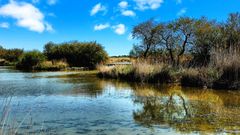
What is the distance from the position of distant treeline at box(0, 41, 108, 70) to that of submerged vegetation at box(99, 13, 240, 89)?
23.9ft

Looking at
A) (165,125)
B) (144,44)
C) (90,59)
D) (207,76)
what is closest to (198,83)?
(207,76)

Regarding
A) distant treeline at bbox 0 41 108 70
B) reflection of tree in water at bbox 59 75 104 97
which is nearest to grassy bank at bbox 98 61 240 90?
reflection of tree in water at bbox 59 75 104 97

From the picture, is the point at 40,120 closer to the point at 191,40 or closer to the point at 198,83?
the point at 198,83

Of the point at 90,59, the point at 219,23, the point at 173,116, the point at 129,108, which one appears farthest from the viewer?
the point at 90,59

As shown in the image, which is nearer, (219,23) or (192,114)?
(192,114)

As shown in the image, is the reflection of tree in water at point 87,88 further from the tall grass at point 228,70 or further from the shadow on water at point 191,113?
the tall grass at point 228,70

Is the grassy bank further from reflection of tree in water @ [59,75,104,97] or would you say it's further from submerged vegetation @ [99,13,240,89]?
reflection of tree in water @ [59,75,104,97]

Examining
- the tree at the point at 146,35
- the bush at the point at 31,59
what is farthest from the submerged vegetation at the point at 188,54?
the bush at the point at 31,59

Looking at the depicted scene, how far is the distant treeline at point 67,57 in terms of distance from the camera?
3378cm

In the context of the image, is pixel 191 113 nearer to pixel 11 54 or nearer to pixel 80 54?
pixel 80 54

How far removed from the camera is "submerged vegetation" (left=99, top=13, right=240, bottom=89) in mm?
14148

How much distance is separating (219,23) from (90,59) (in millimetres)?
15888

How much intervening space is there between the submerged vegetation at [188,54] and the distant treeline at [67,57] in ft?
23.9

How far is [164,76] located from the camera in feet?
55.3
